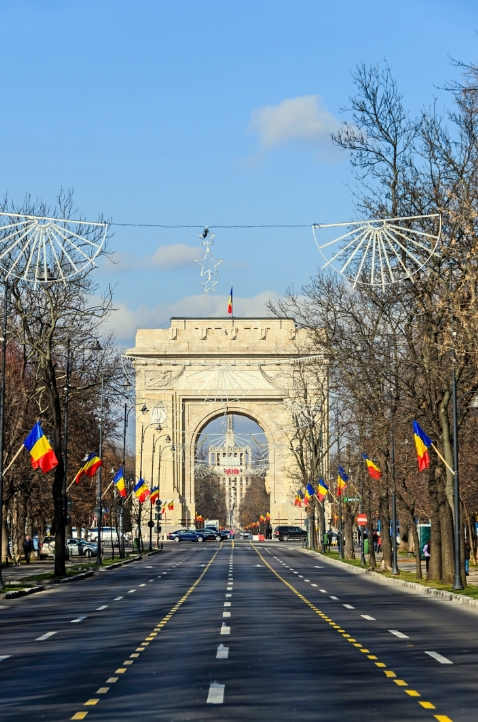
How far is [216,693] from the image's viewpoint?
13078mm

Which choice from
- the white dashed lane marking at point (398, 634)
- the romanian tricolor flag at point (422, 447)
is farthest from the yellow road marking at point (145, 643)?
the romanian tricolor flag at point (422, 447)

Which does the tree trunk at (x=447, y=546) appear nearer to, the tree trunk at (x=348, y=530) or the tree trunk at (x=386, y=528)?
the tree trunk at (x=386, y=528)

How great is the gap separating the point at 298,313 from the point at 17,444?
13.4 meters

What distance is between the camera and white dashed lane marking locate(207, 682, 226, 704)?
12.5 m

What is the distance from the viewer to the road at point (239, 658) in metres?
12.2

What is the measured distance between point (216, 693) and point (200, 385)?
8918 centimetres

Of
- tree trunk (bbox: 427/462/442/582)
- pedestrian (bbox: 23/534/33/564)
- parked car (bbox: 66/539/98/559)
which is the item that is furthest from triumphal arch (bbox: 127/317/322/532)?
tree trunk (bbox: 427/462/442/582)

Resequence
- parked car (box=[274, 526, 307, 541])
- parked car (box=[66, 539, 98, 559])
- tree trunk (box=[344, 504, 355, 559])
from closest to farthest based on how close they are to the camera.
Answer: tree trunk (box=[344, 504, 355, 559]) < parked car (box=[66, 539, 98, 559]) < parked car (box=[274, 526, 307, 541])

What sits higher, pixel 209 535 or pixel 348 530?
pixel 348 530

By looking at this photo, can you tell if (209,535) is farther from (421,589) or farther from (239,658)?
(239,658)

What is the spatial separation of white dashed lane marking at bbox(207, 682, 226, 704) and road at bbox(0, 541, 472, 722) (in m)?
0.02

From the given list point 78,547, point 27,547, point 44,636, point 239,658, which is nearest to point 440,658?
point 239,658

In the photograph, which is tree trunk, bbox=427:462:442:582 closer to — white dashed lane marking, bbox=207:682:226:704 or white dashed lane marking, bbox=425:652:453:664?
white dashed lane marking, bbox=425:652:453:664

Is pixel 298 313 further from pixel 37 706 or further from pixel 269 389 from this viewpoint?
pixel 269 389
